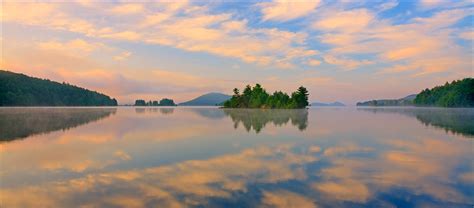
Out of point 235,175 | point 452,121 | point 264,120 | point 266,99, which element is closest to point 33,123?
point 264,120

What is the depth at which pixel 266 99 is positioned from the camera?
18175 cm

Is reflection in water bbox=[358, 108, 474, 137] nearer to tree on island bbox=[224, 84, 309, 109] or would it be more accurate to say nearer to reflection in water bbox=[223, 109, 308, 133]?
reflection in water bbox=[223, 109, 308, 133]

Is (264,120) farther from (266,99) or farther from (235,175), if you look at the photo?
(266,99)

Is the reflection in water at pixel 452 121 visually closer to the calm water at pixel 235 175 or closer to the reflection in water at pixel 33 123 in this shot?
the calm water at pixel 235 175

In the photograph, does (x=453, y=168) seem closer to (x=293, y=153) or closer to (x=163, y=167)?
(x=293, y=153)

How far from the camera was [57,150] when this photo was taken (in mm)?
18969

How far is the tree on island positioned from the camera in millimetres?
175625

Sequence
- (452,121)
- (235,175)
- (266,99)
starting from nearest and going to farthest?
(235,175)
(452,121)
(266,99)

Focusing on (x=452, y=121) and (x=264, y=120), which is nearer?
(x=452, y=121)

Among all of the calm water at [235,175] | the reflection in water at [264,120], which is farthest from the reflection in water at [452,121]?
the reflection in water at [264,120]

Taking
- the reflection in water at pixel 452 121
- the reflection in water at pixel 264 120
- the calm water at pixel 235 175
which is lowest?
the calm water at pixel 235 175

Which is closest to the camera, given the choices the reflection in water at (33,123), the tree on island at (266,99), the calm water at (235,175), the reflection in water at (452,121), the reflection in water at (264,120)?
the calm water at (235,175)

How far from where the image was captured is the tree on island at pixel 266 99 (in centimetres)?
17562

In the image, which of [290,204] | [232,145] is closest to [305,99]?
[232,145]
